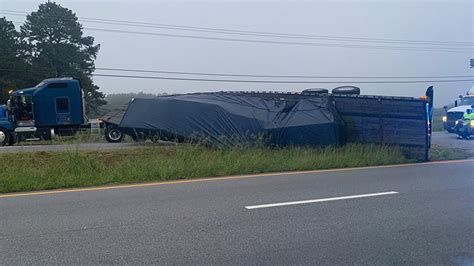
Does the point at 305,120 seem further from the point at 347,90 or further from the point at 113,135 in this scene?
the point at 113,135

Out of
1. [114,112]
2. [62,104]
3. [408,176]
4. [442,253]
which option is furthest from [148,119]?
[442,253]

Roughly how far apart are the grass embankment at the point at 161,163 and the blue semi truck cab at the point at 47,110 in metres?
12.5

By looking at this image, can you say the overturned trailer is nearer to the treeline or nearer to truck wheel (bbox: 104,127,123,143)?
truck wheel (bbox: 104,127,123,143)

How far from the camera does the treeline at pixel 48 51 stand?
42.5m

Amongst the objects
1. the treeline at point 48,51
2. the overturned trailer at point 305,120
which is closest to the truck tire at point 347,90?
the overturned trailer at point 305,120

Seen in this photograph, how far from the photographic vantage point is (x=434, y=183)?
9.55 meters

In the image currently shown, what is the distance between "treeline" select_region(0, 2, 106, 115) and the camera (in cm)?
4253

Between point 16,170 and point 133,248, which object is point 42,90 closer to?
point 16,170

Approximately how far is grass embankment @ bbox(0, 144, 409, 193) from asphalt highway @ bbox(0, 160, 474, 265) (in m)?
0.99

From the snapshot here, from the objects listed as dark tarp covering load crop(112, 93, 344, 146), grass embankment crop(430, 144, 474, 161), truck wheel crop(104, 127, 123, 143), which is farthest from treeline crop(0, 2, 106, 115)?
grass embankment crop(430, 144, 474, 161)

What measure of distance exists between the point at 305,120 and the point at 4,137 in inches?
623

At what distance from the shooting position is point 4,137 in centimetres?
2247

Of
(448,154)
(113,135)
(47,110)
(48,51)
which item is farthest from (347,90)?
(48,51)

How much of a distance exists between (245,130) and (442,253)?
10.3m
